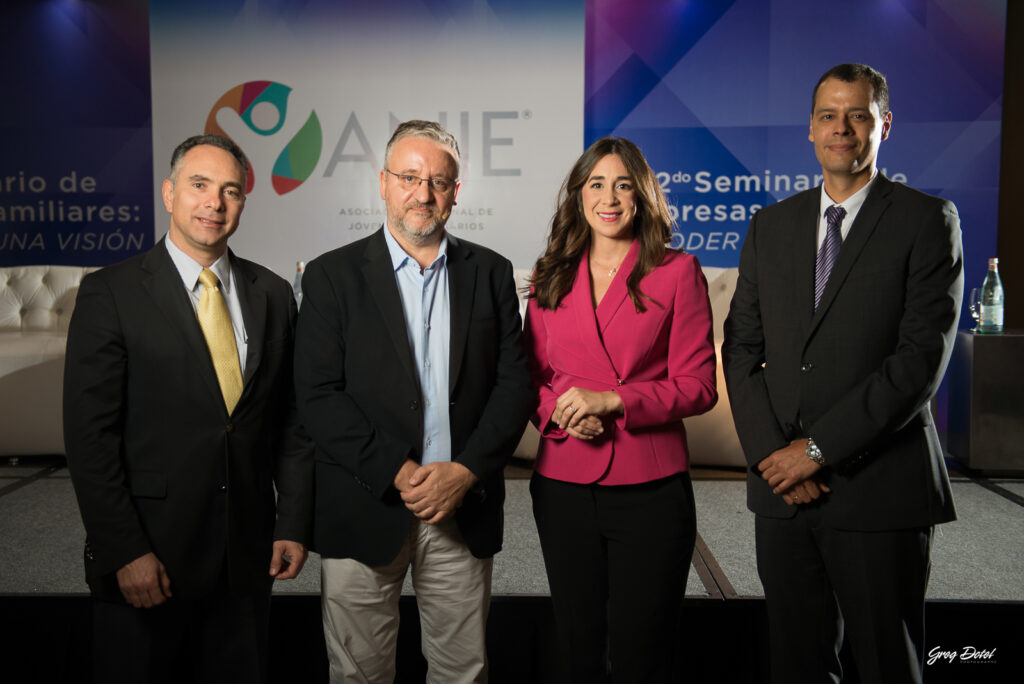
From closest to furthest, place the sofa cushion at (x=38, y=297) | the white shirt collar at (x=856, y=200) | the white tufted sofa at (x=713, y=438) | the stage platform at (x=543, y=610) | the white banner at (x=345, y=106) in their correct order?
the white shirt collar at (x=856, y=200), the stage platform at (x=543, y=610), the white tufted sofa at (x=713, y=438), the sofa cushion at (x=38, y=297), the white banner at (x=345, y=106)

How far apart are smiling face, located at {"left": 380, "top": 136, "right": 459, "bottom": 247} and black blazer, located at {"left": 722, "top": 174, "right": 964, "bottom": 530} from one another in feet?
2.78

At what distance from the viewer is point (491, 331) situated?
2.00 metres

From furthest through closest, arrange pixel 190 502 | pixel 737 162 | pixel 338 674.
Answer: pixel 737 162
pixel 338 674
pixel 190 502

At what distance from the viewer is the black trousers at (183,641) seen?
1.77m

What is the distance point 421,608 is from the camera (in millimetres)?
2023

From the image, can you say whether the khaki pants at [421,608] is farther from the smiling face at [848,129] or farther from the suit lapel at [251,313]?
the smiling face at [848,129]

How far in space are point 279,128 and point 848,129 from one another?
17.8ft

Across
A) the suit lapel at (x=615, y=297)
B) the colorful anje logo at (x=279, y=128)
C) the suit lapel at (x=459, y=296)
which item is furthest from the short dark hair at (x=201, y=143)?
the colorful anje logo at (x=279, y=128)

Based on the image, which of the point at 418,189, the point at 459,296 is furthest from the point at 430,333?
the point at 418,189

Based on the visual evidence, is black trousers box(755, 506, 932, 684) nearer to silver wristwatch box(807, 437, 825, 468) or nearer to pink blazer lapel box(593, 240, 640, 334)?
silver wristwatch box(807, 437, 825, 468)

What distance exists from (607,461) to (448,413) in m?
0.40

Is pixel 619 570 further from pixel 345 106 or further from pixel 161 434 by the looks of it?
pixel 345 106

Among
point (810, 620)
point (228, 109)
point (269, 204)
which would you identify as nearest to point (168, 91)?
point (228, 109)

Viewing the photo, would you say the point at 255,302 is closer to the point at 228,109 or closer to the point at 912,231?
the point at 912,231
